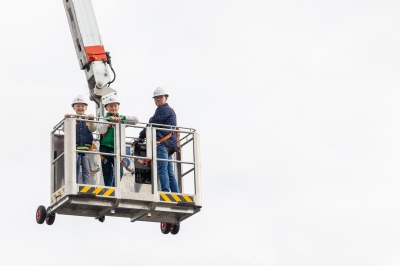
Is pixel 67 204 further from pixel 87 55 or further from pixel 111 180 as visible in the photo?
pixel 87 55

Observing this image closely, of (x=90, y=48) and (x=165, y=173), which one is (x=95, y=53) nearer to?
(x=90, y=48)

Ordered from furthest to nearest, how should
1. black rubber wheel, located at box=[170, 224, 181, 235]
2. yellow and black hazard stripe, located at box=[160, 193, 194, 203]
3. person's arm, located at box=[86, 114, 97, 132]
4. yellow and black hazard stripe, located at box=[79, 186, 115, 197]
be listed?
black rubber wheel, located at box=[170, 224, 181, 235] → yellow and black hazard stripe, located at box=[160, 193, 194, 203] → person's arm, located at box=[86, 114, 97, 132] → yellow and black hazard stripe, located at box=[79, 186, 115, 197]


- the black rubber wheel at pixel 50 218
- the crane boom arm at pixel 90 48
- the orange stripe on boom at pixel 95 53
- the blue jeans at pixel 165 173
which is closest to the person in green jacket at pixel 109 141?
the blue jeans at pixel 165 173

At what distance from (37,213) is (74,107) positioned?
94.9 inches

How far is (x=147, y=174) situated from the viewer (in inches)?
1162

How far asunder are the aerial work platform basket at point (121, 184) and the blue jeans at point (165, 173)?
6.3 inches

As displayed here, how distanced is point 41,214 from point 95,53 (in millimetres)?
4390

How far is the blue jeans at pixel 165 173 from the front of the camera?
29.0 m

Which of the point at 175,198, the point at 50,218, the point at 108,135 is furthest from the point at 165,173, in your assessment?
the point at 50,218

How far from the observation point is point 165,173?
29047 mm

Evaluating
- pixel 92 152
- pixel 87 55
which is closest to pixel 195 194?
pixel 92 152

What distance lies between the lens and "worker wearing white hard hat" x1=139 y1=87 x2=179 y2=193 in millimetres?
29203

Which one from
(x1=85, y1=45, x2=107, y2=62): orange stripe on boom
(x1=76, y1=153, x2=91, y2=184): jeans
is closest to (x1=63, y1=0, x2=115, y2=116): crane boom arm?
(x1=85, y1=45, x2=107, y2=62): orange stripe on boom

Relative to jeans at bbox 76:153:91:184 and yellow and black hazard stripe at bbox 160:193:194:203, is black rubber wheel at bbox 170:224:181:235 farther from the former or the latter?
jeans at bbox 76:153:91:184
